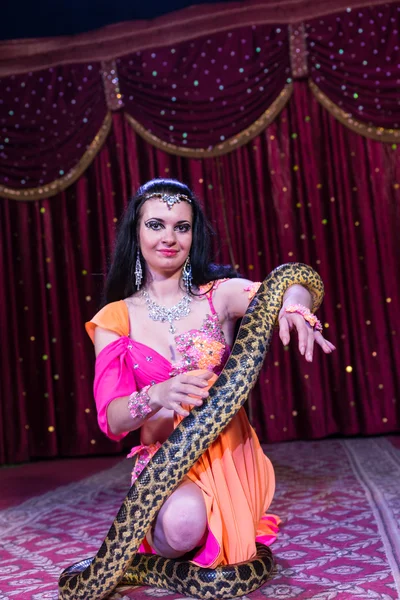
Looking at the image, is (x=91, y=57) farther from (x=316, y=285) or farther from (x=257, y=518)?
(x=257, y=518)

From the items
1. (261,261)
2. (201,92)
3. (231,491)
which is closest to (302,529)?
(231,491)

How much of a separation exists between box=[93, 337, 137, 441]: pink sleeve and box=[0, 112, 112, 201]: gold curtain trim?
13.3 feet

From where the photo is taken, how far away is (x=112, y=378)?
2.19 meters

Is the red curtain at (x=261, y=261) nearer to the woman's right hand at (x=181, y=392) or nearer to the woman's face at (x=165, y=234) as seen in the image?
the woman's face at (x=165, y=234)

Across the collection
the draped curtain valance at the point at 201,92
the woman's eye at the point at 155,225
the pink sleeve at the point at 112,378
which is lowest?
the pink sleeve at the point at 112,378

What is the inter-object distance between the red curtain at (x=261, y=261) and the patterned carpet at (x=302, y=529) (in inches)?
33.6

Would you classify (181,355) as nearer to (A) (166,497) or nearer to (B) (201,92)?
(A) (166,497)

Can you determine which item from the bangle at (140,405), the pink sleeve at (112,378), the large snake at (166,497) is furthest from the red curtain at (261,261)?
the bangle at (140,405)

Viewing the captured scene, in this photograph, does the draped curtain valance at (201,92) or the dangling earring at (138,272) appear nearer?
the dangling earring at (138,272)

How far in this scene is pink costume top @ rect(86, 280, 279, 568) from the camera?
2.04m

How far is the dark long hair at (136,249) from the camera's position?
246 centimetres

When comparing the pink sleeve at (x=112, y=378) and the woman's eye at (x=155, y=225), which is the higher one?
the woman's eye at (x=155, y=225)

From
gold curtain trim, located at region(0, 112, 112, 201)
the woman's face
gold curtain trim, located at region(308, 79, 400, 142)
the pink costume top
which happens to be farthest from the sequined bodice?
gold curtain trim, located at region(0, 112, 112, 201)

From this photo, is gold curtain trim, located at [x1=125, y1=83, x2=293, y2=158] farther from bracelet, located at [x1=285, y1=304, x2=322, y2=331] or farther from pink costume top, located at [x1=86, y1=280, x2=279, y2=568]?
bracelet, located at [x1=285, y1=304, x2=322, y2=331]
